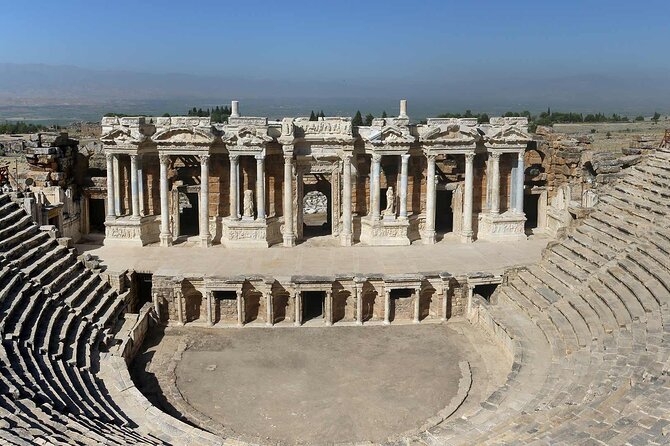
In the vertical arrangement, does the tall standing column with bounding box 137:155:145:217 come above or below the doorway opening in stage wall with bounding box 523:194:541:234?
above

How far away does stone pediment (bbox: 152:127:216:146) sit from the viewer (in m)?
24.9

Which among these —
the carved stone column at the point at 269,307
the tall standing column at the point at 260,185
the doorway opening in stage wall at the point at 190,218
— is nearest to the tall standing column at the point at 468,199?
the tall standing column at the point at 260,185

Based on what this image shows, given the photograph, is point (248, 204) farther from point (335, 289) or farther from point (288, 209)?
point (335, 289)

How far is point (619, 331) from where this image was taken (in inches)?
623

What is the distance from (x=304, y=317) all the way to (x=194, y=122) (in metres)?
8.51

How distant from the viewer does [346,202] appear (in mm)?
25938

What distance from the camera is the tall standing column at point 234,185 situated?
2528 cm

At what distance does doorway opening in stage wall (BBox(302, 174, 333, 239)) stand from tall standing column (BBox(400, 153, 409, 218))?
322cm

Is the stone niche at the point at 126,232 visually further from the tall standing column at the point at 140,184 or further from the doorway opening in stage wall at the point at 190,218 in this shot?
the doorway opening in stage wall at the point at 190,218

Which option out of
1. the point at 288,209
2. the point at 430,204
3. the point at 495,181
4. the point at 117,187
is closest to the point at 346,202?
the point at 288,209

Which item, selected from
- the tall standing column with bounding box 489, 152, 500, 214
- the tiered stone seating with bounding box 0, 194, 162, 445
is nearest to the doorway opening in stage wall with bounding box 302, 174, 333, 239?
the tall standing column with bounding box 489, 152, 500, 214

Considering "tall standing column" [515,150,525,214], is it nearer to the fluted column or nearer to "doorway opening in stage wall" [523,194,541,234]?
"doorway opening in stage wall" [523,194,541,234]

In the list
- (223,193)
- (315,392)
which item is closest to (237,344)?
(315,392)

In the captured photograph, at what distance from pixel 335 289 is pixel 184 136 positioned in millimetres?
8501
